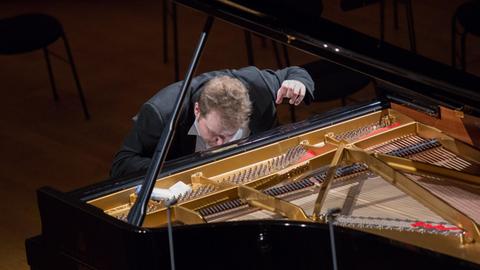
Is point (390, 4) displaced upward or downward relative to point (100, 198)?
upward

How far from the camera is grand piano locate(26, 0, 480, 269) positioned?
9.48 feet

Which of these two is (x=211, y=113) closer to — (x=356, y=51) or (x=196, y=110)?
(x=196, y=110)

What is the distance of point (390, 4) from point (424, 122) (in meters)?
4.05

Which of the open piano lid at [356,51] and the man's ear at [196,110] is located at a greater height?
the open piano lid at [356,51]

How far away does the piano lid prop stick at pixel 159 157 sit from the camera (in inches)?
124

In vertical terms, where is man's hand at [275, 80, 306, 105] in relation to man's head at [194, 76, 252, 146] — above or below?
above

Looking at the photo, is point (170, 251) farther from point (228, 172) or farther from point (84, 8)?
point (84, 8)

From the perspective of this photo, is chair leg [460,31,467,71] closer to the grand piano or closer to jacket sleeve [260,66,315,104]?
jacket sleeve [260,66,315,104]

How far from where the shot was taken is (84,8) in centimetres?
824

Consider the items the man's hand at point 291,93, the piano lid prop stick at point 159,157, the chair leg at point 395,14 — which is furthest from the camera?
the chair leg at point 395,14

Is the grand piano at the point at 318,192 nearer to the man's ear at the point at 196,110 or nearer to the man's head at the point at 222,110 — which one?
the man's head at the point at 222,110

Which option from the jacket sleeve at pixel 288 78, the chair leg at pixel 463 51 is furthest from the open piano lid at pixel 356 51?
the chair leg at pixel 463 51

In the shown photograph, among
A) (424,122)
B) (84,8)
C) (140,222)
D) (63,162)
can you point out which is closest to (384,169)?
(424,122)

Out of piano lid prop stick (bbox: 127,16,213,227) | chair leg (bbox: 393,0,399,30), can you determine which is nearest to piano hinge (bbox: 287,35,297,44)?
piano lid prop stick (bbox: 127,16,213,227)
